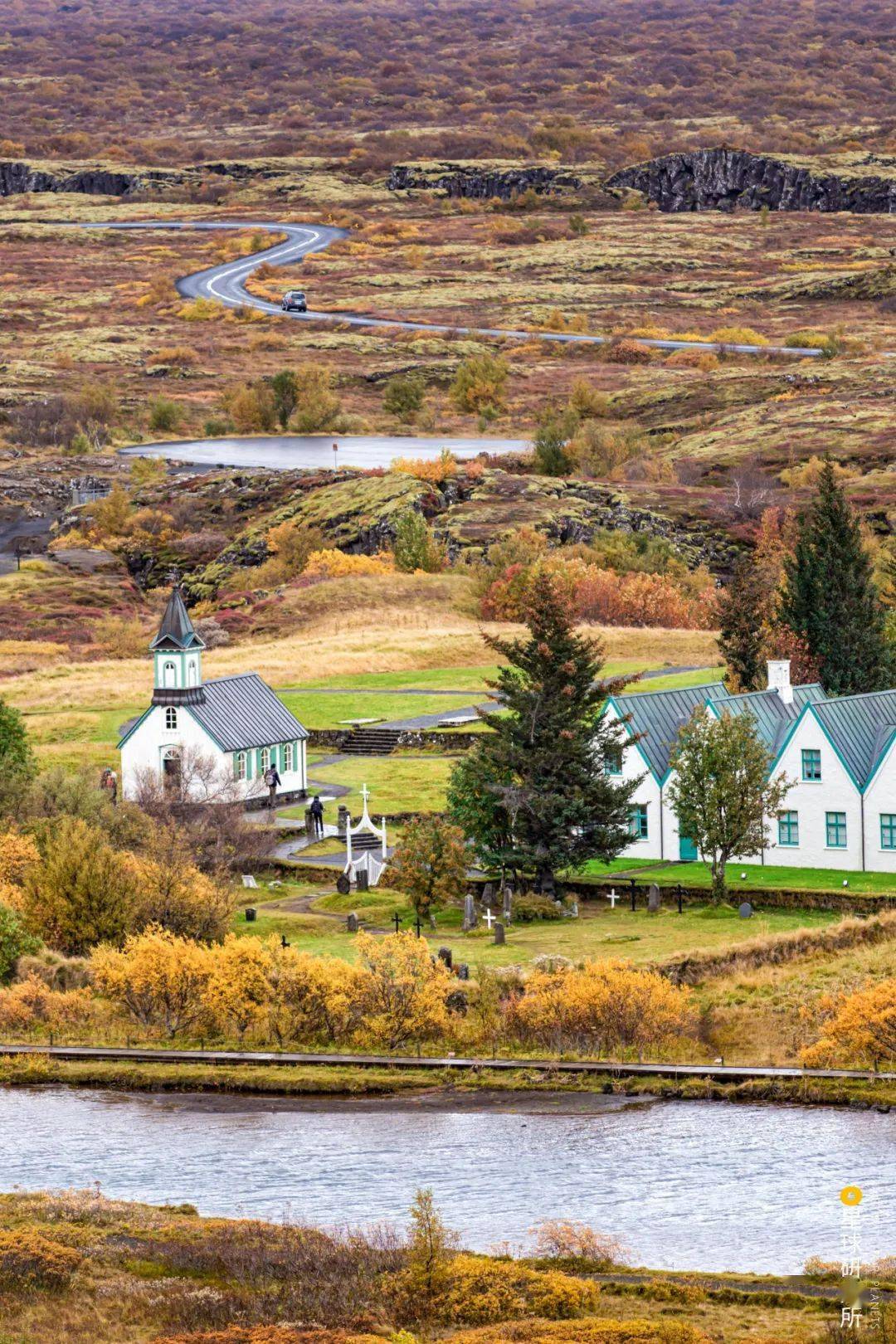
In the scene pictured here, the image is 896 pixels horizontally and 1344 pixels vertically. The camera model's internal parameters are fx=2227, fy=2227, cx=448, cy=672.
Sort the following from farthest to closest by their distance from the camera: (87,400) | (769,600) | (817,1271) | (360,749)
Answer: (87,400) < (769,600) < (360,749) < (817,1271)

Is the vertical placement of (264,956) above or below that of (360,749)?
below

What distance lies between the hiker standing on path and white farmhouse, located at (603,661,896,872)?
37.7 ft

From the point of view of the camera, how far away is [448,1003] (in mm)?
44656

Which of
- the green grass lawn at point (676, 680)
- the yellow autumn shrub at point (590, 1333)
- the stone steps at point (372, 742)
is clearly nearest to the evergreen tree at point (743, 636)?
the green grass lawn at point (676, 680)

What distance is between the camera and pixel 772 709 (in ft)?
210

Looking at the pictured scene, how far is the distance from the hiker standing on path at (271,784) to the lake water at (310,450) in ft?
244

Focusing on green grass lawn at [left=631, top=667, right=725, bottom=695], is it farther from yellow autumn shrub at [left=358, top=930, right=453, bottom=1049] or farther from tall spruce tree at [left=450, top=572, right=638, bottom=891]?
yellow autumn shrub at [left=358, top=930, right=453, bottom=1049]

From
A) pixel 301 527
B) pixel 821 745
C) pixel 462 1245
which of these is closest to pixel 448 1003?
pixel 462 1245

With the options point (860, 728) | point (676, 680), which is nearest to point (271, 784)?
point (860, 728)

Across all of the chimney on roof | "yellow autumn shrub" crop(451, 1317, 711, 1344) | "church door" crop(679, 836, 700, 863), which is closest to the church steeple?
"church door" crop(679, 836, 700, 863)

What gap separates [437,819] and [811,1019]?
51.9 ft

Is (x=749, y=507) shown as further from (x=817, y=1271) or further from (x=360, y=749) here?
(x=817, y=1271)

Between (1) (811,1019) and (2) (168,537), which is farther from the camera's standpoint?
(2) (168,537)

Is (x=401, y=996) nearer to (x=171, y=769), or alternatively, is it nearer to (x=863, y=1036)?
(x=863, y=1036)
